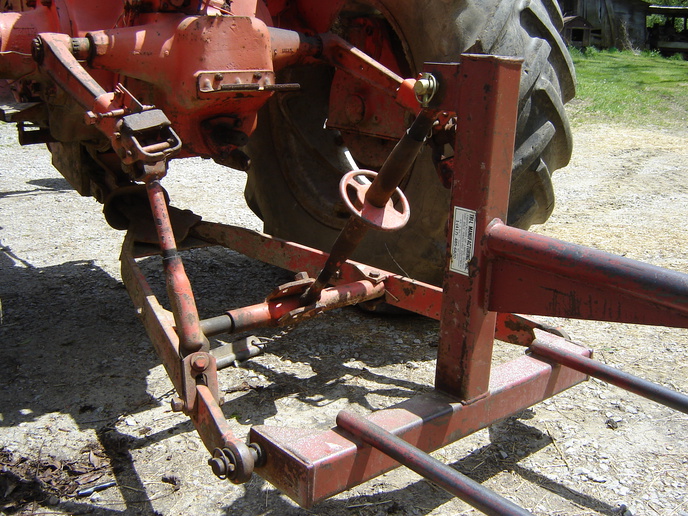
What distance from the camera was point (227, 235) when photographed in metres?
3.11

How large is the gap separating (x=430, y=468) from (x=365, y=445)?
20 cm

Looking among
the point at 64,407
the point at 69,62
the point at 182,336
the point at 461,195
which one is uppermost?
the point at 69,62

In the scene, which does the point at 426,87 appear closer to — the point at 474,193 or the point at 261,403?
the point at 474,193

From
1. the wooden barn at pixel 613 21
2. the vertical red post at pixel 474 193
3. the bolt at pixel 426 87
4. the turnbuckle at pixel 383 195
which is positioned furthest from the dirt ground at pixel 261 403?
the wooden barn at pixel 613 21

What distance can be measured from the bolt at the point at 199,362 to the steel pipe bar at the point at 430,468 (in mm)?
421

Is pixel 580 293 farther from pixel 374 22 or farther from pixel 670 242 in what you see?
pixel 670 242

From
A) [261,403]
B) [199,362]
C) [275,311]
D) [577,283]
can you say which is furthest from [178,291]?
[577,283]

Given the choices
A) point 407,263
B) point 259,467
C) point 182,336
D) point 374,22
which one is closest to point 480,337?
point 259,467

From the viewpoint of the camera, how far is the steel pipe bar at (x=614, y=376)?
1.93 meters

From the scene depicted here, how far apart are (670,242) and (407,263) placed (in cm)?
198

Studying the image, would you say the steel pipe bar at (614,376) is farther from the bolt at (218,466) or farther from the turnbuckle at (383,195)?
the bolt at (218,466)

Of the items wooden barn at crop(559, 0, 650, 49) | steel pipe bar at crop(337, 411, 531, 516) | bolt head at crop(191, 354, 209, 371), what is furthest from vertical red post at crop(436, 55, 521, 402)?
wooden barn at crop(559, 0, 650, 49)

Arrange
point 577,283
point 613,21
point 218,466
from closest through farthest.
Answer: point 577,283 → point 218,466 → point 613,21

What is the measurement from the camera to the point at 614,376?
2.02m
